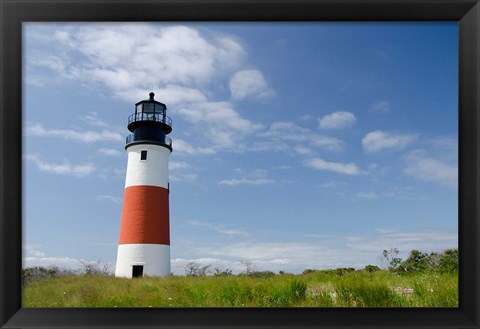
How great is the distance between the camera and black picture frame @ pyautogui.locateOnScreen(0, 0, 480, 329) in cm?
132

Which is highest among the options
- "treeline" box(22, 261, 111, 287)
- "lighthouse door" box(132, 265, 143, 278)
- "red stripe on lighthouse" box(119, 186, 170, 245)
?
"red stripe on lighthouse" box(119, 186, 170, 245)

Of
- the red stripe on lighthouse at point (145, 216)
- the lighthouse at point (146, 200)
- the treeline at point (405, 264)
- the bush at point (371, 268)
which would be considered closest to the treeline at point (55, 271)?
the lighthouse at point (146, 200)

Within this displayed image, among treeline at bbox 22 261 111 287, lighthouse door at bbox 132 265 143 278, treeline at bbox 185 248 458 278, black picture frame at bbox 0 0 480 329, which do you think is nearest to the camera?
black picture frame at bbox 0 0 480 329

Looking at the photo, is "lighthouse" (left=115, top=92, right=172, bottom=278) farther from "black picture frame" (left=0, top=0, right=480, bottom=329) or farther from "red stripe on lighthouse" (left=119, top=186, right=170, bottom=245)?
"black picture frame" (left=0, top=0, right=480, bottom=329)

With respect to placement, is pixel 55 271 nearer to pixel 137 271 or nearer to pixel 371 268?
pixel 137 271

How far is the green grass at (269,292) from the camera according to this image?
9.45 feet

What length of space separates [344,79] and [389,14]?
6.43 metres

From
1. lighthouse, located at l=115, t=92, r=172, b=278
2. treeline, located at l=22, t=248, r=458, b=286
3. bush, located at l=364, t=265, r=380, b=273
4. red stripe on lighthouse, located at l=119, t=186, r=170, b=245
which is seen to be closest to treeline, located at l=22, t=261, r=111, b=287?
treeline, located at l=22, t=248, r=458, b=286

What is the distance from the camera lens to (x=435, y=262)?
4.07m

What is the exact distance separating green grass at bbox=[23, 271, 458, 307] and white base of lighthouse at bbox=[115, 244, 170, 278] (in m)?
1.76

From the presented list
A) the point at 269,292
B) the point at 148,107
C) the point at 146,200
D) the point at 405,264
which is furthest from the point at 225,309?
the point at 148,107

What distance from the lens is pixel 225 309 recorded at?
132 cm

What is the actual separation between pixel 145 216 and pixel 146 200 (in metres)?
0.29

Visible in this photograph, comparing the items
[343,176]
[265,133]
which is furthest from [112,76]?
[343,176]
